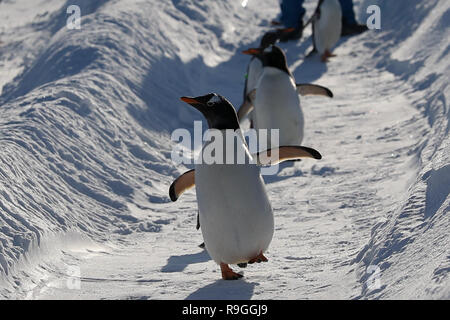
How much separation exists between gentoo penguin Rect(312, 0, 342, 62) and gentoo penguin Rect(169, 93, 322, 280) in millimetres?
6653

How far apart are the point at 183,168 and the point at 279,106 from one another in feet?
3.06

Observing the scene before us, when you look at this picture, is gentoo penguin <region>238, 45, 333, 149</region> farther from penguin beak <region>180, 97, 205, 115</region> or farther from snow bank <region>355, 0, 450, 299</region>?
penguin beak <region>180, 97, 205, 115</region>

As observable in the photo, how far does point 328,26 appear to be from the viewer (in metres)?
10.5

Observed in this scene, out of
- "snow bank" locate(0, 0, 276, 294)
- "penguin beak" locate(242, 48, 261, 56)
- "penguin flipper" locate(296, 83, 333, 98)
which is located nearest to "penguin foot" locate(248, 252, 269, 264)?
"snow bank" locate(0, 0, 276, 294)

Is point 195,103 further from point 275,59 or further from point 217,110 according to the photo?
point 275,59

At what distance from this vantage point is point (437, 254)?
134 inches

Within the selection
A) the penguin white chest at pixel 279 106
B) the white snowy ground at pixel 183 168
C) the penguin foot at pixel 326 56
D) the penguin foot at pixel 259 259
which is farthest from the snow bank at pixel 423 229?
the penguin foot at pixel 326 56

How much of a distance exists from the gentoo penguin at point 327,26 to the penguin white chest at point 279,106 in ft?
13.1

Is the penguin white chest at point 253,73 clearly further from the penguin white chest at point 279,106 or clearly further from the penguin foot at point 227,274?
the penguin foot at point 227,274

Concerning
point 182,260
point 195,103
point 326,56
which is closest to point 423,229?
point 195,103
